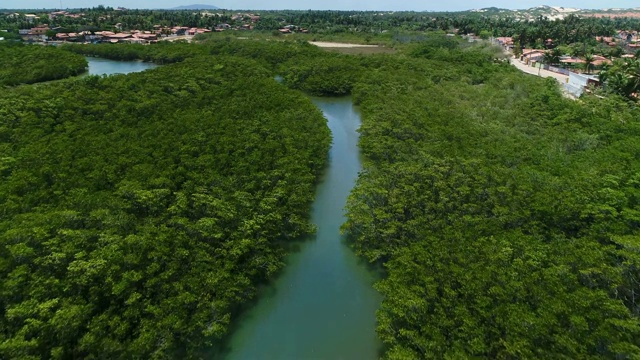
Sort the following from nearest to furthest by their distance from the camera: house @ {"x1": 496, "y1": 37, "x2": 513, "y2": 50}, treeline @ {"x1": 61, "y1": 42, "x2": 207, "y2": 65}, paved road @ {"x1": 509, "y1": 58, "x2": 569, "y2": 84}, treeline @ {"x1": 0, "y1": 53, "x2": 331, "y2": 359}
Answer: treeline @ {"x1": 0, "y1": 53, "x2": 331, "y2": 359} → paved road @ {"x1": 509, "y1": 58, "x2": 569, "y2": 84} → treeline @ {"x1": 61, "y1": 42, "x2": 207, "y2": 65} → house @ {"x1": 496, "y1": 37, "x2": 513, "y2": 50}

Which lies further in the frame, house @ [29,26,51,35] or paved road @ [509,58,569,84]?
house @ [29,26,51,35]

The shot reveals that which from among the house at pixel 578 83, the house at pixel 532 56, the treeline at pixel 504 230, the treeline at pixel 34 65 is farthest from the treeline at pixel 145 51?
the house at pixel 532 56

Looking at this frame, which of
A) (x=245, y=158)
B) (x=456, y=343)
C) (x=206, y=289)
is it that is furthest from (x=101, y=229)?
(x=456, y=343)

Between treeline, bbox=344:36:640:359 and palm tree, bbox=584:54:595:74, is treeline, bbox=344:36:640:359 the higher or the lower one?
the lower one

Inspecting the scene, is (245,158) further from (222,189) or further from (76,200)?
(76,200)

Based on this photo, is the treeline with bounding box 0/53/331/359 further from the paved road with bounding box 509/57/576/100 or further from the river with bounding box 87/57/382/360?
the paved road with bounding box 509/57/576/100

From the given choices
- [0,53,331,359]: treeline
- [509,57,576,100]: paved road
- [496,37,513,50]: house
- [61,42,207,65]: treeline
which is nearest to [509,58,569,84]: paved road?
[509,57,576,100]: paved road

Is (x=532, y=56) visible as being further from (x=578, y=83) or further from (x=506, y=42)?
(x=578, y=83)
